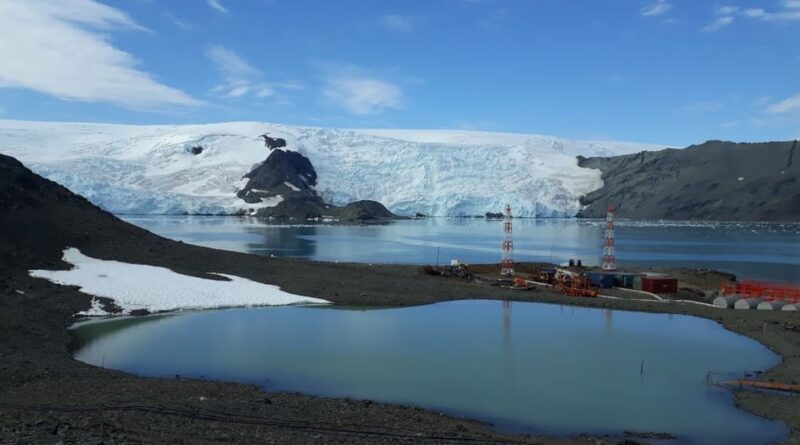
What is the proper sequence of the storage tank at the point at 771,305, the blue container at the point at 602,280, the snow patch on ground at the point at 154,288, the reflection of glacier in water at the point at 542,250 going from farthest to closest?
the reflection of glacier in water at the point at 542,250, the blue container at the point at 602,280, the storage tank at the point at 771,305, the snow patch on ground at the point at 154,288

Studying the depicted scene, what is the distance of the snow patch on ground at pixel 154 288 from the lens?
79.0 feet

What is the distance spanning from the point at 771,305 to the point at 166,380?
23838mm

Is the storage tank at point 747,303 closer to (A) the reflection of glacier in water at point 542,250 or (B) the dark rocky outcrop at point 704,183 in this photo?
(A) the reflection of glacier in water at point 542,250

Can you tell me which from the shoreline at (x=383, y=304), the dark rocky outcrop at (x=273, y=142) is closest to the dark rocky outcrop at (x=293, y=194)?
the dark rocky outcrop at (x=273, y=142)

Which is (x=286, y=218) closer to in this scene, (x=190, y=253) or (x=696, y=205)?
(x=696, y=205)

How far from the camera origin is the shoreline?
12.4 meters

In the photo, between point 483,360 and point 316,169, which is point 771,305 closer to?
point 483,360

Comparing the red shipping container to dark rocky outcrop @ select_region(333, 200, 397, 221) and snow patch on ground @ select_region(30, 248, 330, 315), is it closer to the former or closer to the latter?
snow patch on ground @ select_region(30, 248, 330, 315)

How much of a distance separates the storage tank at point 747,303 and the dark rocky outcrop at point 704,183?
10687 centimetres

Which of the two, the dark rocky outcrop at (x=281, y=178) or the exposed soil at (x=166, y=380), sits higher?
the dark rocky outcrop at (x=281, y=178)

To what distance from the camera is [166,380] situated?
1424 cm

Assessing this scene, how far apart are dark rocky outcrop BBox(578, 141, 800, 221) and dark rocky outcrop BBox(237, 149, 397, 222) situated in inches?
1810

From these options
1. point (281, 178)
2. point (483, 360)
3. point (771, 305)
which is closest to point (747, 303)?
point (771, 305)

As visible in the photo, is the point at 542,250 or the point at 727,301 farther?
the point at 542,250
